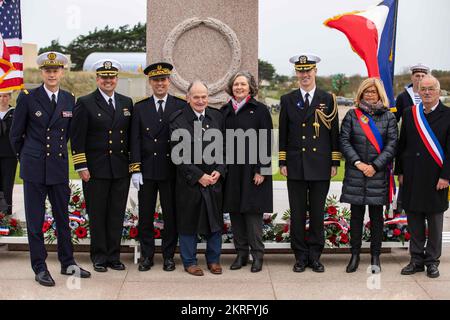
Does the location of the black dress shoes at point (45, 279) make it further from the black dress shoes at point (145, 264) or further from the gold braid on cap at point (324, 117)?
the gold braid on cap at point (324, 117)

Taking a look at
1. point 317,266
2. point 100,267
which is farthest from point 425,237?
point 100,267

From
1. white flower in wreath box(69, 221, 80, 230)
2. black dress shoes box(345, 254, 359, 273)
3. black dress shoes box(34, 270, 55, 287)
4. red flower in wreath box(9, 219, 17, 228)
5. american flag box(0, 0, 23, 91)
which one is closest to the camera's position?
black dress shoes box(34, 270, 55, 287)

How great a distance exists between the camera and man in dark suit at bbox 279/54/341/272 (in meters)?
5.30

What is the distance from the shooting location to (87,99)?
17.2ft

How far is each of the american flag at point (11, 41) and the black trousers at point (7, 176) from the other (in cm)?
106

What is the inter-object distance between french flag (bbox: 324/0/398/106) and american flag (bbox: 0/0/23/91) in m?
3.26

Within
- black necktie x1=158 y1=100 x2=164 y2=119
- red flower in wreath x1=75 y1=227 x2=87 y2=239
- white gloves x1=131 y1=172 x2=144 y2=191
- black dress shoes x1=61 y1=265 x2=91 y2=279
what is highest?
black necktie x1=158 y1=100 x2=164 y2=119

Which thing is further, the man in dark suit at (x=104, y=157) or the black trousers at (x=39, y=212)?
the man in dark suit at (x=104, y=157)

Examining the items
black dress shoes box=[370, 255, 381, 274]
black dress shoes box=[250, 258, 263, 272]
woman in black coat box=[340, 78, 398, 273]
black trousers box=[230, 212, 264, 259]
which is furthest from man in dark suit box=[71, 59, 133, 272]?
black dress shoes box=[370, 255, 381, 274]

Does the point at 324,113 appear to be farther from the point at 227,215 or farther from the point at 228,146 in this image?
the point at 227,215

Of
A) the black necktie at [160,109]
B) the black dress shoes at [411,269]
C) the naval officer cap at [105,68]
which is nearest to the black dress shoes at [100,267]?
the black necktie at [160,109]

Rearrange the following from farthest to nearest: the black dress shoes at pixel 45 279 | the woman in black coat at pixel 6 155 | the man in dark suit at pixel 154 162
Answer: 1. the woman in black coat at pixel 6 155
2. the man in dark suit at pixel 154 162
3. the black dress shoes at pixel 45 279

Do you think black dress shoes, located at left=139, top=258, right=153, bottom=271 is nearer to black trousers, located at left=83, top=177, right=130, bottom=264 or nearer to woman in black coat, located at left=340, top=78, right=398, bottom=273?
black trousers, located at left=83, top=177, right=130, bottom=264

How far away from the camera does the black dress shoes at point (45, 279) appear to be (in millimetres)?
4910
